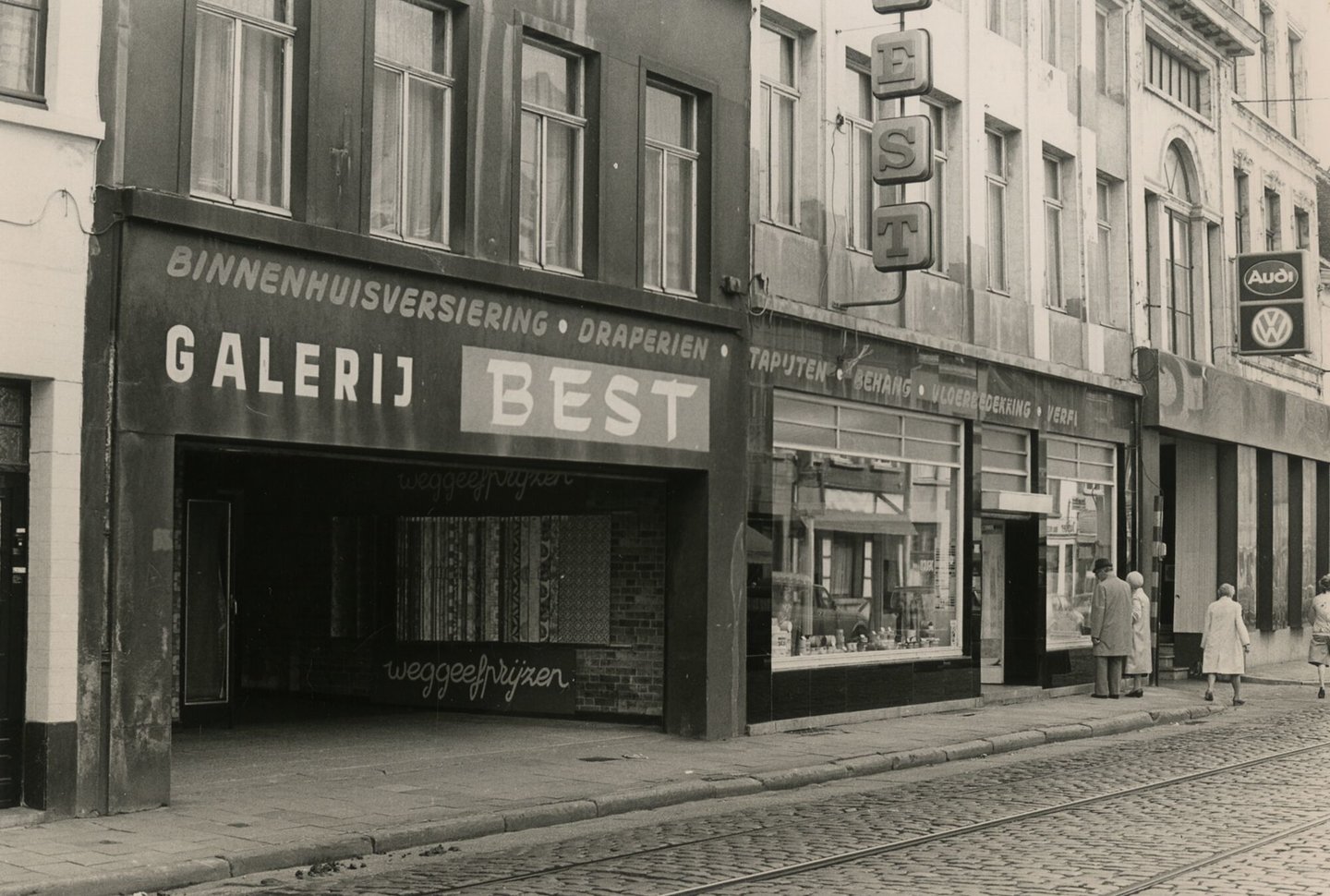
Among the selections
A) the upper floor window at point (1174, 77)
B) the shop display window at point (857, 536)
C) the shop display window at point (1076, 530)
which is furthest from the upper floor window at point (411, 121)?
the upper floor window at point (1174, 77)

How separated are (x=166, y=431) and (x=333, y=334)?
1765 mm

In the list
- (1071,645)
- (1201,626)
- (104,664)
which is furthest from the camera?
(1201,626)

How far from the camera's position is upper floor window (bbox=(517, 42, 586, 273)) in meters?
15.1

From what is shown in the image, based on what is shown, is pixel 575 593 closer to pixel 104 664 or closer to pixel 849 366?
pixel 849 366

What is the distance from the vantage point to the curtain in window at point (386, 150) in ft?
44.7

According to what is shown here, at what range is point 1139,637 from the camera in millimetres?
22953

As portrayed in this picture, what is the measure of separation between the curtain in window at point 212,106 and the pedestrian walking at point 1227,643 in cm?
1534

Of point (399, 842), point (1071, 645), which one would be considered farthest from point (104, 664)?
point (1071, 645)

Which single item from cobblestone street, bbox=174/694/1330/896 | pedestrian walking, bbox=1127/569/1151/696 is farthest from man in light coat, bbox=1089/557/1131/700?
cobblestone street, bbox=174/694/1330/896

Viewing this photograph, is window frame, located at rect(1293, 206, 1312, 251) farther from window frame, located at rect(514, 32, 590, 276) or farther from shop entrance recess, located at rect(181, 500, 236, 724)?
shop entrance recess, located at rect(181, 500, 236, 724)

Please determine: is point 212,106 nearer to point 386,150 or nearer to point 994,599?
point 386,150

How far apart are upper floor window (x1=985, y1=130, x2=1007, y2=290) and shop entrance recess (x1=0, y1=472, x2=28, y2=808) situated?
1448 centimetres

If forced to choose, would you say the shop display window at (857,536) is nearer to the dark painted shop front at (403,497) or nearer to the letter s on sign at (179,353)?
the dark painted shop front at (403,497)

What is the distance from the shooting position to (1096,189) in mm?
25016
